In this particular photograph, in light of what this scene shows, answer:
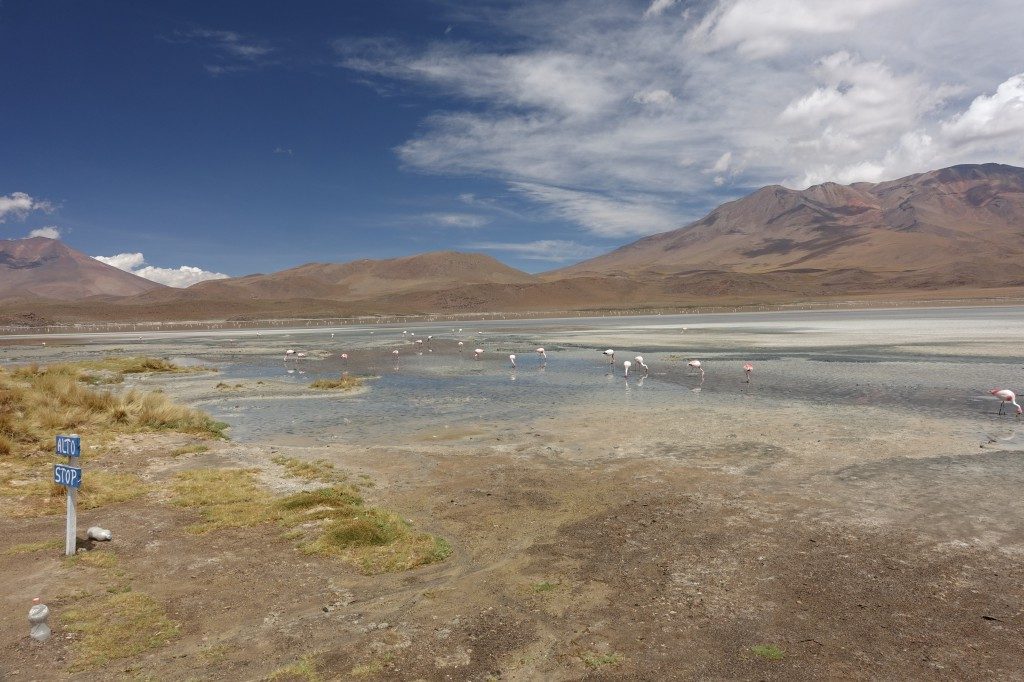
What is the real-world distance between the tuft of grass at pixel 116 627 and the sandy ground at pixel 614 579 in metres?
0.13

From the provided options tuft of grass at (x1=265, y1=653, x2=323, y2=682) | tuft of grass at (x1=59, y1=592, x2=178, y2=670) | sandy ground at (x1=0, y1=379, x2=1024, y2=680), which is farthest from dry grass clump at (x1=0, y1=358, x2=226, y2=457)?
tuft of grass at (x1=265, y1=653, x2=323, y2=682)

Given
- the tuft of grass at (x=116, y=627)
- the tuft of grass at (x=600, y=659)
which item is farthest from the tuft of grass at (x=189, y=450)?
the tuft of grass at (x=600, y=659)

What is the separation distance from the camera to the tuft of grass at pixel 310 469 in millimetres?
10891

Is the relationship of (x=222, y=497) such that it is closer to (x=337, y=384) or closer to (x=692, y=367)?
(x=337, y=384)

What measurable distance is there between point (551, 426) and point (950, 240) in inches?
9061

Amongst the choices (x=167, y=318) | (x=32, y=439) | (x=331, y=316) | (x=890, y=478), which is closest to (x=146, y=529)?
(x=32, y=439)

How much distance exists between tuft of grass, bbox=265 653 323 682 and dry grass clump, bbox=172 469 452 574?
1896 millimetres

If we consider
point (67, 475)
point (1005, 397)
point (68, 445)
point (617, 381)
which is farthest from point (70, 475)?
point (1005, 397)

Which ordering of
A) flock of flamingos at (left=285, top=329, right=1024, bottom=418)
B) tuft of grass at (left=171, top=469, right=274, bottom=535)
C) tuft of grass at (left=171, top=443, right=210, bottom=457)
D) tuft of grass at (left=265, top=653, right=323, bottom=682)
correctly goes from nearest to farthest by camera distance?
tuft of grass at (left=265, top=653, right=323, bottom=682) → tuft of grass at (left=171, top=469, right=274, bottom=535) → tuft of grass at (left=171, top=443, right=210, bottom=457) → flock of flamingos at (left=285, top=329, right=1024, bottom=418)

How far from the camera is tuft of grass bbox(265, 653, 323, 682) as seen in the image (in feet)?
16.0

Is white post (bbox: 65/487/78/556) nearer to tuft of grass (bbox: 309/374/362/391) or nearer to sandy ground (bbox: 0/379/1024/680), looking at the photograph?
sandy ground (bbox: 0/379/1024/680)

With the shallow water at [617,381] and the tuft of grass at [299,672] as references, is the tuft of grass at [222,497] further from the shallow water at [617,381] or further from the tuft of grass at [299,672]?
the tuft of grass at [299,672]

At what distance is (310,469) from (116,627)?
226 inches

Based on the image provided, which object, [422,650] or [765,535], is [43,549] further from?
[765,535]
